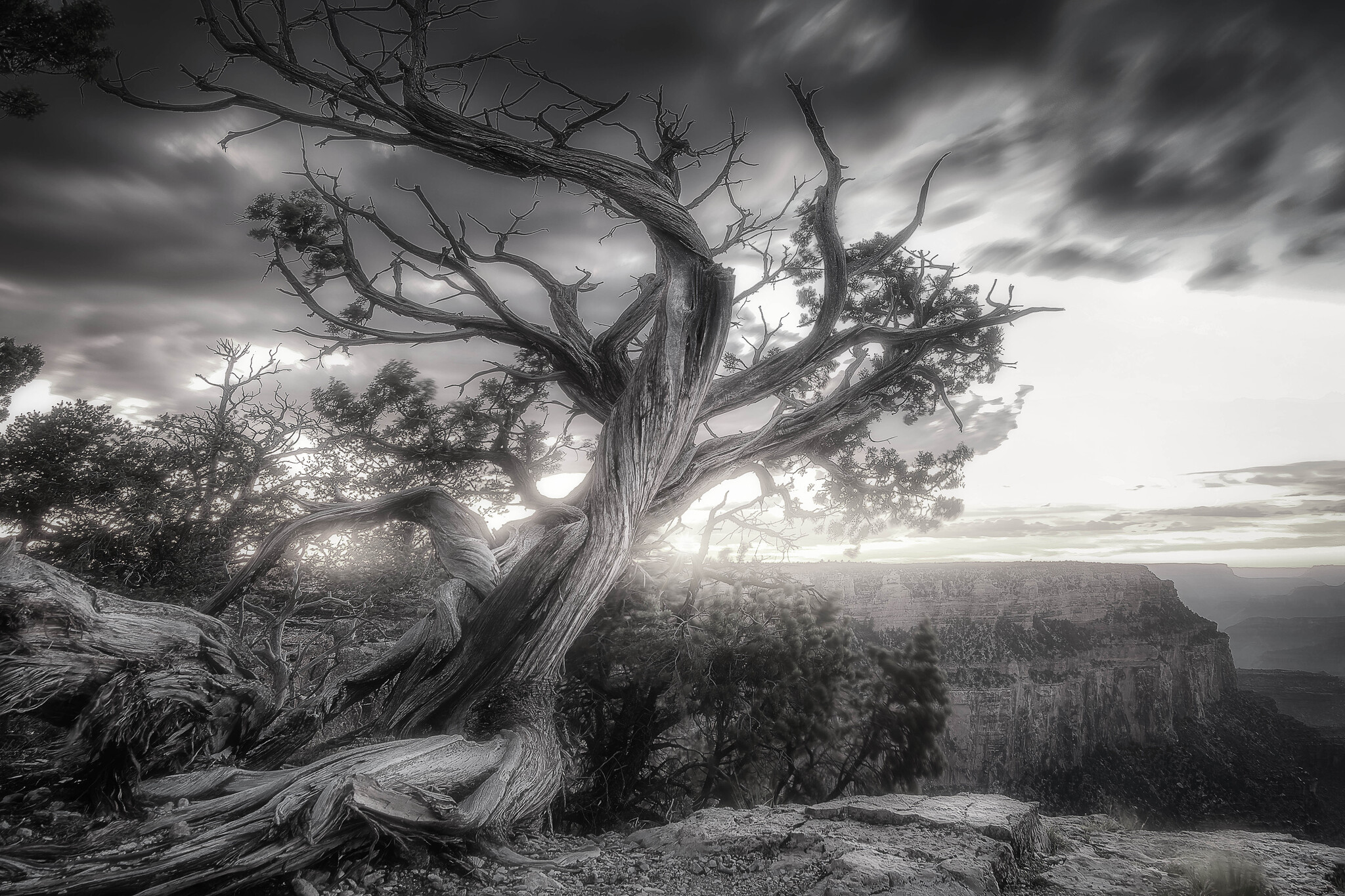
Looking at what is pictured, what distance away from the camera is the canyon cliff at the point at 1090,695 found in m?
34.2

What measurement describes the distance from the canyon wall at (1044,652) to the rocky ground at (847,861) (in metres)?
30.5

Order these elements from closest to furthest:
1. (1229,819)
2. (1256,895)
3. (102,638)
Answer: (1256,895) → (102,638) → (1229,819)

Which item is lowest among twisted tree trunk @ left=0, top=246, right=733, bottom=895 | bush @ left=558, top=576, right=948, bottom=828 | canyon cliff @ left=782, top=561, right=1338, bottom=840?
canyon cliff @ left=782, top=561, right=1338, bottom=840

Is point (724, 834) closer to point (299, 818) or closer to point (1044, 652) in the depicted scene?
point (299, 818)

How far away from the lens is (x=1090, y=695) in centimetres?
4041

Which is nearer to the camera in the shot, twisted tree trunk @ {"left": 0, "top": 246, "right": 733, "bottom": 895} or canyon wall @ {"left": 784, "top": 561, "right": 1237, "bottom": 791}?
twisted tree trunk @ {"left": 0, "top": 246, "right": 733, "bottom": 895}

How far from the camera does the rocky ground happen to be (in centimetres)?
221

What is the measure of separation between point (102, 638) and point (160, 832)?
3.34 feet

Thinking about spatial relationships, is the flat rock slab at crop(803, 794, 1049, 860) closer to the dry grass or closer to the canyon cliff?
the dry grass

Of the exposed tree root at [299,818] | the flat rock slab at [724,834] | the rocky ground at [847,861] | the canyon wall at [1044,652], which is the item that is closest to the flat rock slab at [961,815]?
the rocky ground at [847,861]

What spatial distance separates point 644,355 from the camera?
434 centimetres

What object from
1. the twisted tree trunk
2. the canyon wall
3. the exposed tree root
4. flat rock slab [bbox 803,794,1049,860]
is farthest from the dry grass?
the canyon wall

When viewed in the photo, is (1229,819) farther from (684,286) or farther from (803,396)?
(684,286)

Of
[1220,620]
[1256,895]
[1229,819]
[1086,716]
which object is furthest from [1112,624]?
[1220,620]
